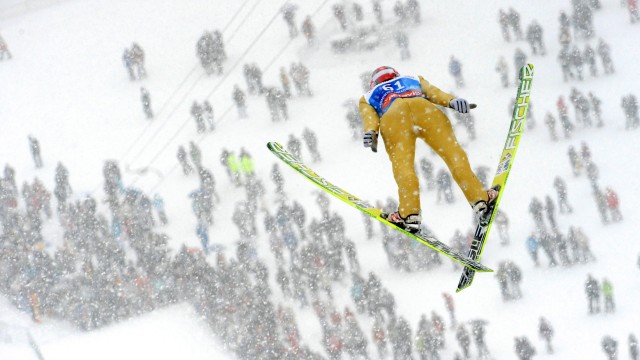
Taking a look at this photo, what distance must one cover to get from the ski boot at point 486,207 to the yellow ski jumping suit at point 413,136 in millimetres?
46

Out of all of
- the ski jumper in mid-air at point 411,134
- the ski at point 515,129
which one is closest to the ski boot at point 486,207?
the ski jumper in mid-air at point 411,134

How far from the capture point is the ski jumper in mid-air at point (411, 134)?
8.22 metres

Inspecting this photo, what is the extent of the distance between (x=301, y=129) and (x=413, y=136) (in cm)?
1315

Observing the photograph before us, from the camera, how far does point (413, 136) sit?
325 inches

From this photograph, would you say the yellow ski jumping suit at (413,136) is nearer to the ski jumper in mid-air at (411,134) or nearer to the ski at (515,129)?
the ski jumper in mid-air at (411,134)

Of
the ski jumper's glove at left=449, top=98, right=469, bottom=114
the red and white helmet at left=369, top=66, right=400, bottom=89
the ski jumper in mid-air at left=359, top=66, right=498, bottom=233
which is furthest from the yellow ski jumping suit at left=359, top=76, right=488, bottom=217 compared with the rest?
the ski jumper's glove at left=449, top=98, right=469, bottom=114

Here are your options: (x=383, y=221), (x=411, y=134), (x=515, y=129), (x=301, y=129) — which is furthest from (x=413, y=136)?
(x=301, y=129)

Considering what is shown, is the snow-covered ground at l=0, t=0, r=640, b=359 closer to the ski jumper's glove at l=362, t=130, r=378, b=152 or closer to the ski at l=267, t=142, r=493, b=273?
the ski at l=267, t=142, r=493, b=273

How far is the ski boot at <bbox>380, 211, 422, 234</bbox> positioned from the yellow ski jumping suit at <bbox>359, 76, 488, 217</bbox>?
5cm

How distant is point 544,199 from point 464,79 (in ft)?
16.6

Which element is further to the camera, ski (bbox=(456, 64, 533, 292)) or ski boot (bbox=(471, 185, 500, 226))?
ski (bbox=(456, 64, 533, 292))

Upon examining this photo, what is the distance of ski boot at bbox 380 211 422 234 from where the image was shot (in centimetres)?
830

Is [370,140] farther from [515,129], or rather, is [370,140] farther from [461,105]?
[515,129]

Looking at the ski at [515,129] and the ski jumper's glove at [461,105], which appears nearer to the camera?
the ski jumper's glove at [461,105]
